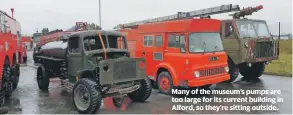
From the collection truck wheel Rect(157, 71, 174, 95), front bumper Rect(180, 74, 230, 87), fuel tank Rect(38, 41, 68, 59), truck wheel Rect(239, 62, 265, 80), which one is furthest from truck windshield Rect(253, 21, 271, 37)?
fuel tank Rect(38, 41, 68, 59)

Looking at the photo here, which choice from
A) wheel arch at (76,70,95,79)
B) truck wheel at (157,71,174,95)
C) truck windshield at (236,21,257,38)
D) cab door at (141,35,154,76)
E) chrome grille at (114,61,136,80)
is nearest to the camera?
chrome grille at (114,61,136,80)

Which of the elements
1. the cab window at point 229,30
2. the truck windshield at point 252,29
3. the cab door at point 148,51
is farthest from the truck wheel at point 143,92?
the truck windshield at point 252,29

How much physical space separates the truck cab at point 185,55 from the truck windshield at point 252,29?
6.13ft

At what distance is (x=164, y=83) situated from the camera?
9312 millimetres

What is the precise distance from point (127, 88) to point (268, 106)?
3.67 meters

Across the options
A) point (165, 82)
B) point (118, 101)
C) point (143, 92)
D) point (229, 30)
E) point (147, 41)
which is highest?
point (229, 30)

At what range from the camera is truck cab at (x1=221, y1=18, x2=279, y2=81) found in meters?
10.7

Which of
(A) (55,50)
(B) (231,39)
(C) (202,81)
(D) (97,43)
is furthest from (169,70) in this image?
(A) (55,50)

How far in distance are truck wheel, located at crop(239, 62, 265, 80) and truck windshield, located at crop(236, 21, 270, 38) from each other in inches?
54.6

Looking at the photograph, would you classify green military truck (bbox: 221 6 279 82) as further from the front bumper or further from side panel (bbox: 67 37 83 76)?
side panel (bbox: 67 37 83 76)

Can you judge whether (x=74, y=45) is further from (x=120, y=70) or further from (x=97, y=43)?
(x=120, y=70)

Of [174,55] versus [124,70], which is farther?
[174,55]

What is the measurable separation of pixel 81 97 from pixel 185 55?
3155mm

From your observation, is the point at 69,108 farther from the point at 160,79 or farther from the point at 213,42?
the point at 213,42
